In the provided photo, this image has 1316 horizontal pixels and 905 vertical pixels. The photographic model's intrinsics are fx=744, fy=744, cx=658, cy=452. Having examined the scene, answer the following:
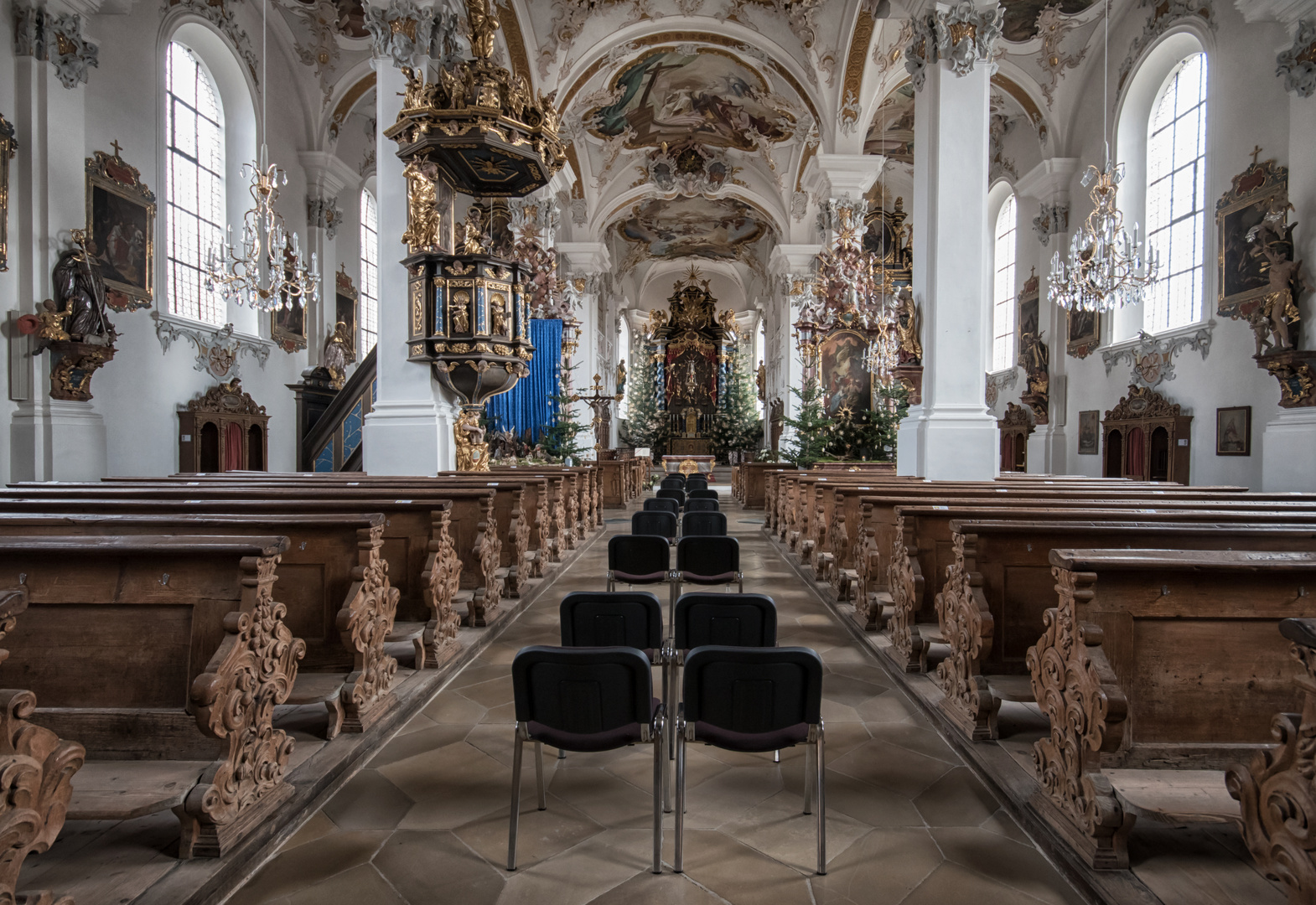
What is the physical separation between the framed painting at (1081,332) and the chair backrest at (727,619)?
12.2 m

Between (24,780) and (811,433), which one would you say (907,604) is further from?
(811,433)

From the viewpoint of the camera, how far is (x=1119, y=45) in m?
11.9

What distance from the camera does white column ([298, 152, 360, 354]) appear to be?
12.9m

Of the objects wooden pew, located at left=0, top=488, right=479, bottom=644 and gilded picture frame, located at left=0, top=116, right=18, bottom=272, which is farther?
gilded picture frame, located at left=0, top=116, right=18, bottom=272

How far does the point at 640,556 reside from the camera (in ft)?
15.3

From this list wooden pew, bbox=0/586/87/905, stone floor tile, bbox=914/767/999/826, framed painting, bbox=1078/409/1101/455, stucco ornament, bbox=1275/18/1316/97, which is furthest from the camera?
framed painting, bbox=1078/409/1101/455

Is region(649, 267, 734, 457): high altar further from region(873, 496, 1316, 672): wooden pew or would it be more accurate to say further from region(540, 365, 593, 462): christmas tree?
region(873, 496, 1316, 672): wooden pew

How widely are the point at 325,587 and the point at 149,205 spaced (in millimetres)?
8871

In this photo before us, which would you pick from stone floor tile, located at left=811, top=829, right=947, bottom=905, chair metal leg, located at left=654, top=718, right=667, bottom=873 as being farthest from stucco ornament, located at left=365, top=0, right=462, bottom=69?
stone floor tile, located at left=811, top=829, right=947, bottom=905

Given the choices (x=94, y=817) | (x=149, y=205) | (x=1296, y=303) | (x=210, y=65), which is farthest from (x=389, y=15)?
(x=1296, y=303)

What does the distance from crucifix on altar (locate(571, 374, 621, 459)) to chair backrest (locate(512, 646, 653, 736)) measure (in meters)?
11.1

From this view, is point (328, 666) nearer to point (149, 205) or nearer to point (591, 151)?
point (149, 205)

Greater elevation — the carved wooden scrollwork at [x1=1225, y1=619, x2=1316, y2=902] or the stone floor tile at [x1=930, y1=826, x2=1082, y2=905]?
the carved wooden scrollwork at [x1=1225, y1=619, x2=1316, y2=902]

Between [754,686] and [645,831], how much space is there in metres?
0.67
